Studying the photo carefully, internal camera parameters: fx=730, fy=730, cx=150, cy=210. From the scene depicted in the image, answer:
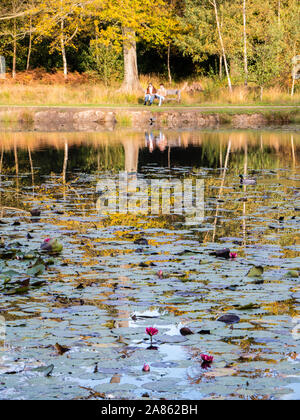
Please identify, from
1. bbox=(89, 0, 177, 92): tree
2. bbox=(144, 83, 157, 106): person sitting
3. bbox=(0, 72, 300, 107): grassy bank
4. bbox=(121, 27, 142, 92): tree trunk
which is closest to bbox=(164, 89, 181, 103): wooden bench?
bbox=(0, 72, 300, 107): grassy bank

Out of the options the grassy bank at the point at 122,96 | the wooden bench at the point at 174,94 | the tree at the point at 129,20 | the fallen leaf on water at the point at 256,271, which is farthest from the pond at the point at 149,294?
the tree at the point at 129,20

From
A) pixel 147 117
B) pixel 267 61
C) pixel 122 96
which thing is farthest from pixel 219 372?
pixel 122 96

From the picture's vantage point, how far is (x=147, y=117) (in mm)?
29578

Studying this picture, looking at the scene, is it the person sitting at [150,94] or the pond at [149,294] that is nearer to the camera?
the pond at [149,294]

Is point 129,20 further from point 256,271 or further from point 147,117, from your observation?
point 256,271

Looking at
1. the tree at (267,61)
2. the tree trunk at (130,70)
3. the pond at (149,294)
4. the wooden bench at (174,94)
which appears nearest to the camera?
the pond at (149,294)

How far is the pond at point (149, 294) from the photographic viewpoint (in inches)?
158

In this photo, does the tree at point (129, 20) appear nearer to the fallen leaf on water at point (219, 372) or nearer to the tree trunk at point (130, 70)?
the tree trunk at point (130, 70)

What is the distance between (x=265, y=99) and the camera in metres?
33.9

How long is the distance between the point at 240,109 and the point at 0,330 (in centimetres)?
2617

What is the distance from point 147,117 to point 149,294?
79.9ft

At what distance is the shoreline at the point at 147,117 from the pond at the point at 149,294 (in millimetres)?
16751

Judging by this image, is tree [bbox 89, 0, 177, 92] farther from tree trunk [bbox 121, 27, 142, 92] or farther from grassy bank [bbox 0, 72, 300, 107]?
grassy bank [bbox 0, 72, 300, 107]
